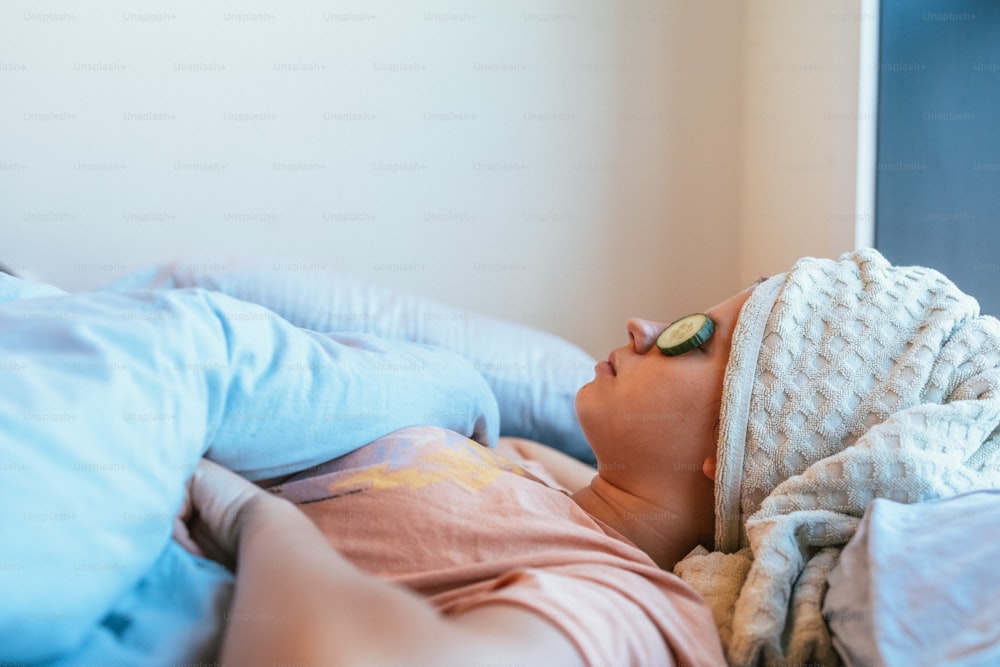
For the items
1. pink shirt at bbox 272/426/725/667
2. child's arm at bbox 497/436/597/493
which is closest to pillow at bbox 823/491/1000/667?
pink shirt at bbox 272/426/725/667

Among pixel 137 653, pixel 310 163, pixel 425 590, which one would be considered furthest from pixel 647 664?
pixel 310 163

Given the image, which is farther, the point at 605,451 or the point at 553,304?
the point at 553,304

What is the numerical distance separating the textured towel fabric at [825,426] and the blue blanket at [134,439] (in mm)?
385

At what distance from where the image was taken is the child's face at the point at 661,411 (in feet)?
3.01

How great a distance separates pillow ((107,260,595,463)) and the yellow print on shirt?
1.57 ft

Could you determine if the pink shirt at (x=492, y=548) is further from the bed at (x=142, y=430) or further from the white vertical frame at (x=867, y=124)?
the white vertical frame at (x=867, y=124)

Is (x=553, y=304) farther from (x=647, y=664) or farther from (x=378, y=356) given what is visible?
(x=647, y=664)

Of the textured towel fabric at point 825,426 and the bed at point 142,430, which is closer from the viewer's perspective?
the bed at point 142,430

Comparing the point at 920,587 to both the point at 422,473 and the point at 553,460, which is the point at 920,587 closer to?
the point at 422,473

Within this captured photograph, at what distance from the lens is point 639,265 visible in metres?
1.74

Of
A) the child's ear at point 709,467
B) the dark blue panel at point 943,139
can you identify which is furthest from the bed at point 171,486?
the dark blue panel at point 943,139

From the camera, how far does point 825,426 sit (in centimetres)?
83

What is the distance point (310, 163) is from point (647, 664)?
1095 mm

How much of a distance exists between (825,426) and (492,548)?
0.38m
